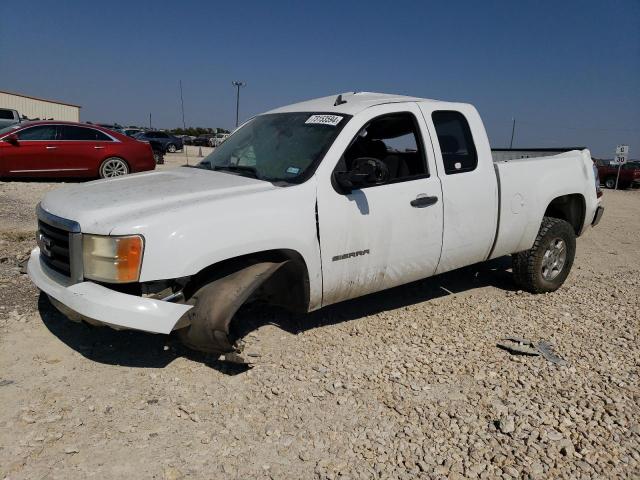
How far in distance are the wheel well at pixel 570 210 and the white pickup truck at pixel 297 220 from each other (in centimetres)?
41

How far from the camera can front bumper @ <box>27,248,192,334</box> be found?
9.41 feet

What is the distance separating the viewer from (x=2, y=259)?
18.0ft

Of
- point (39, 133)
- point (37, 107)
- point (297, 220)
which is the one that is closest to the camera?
point (297, 220)

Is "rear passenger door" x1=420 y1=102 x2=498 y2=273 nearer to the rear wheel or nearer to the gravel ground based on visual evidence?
the gravel ground

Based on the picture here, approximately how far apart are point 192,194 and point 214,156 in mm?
1209

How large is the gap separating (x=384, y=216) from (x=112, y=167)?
10.2 metres

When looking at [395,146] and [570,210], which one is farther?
[570,210]

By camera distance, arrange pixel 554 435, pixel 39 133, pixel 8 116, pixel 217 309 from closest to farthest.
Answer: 1. pixel 554 435
2. pixel 217 309
3. pixel 39 133
4. pixel 8 116

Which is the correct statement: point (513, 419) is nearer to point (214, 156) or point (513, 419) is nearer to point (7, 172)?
point (214, 156)

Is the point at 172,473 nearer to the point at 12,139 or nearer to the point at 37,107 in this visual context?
the point at 12,139

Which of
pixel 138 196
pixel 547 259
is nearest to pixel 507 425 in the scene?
pixel 138 196

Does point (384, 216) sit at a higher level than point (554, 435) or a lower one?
higher

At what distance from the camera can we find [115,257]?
2.90m

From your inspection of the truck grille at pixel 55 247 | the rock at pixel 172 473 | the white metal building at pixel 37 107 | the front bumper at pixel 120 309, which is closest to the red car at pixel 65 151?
the truck grille at pixel 55 247
